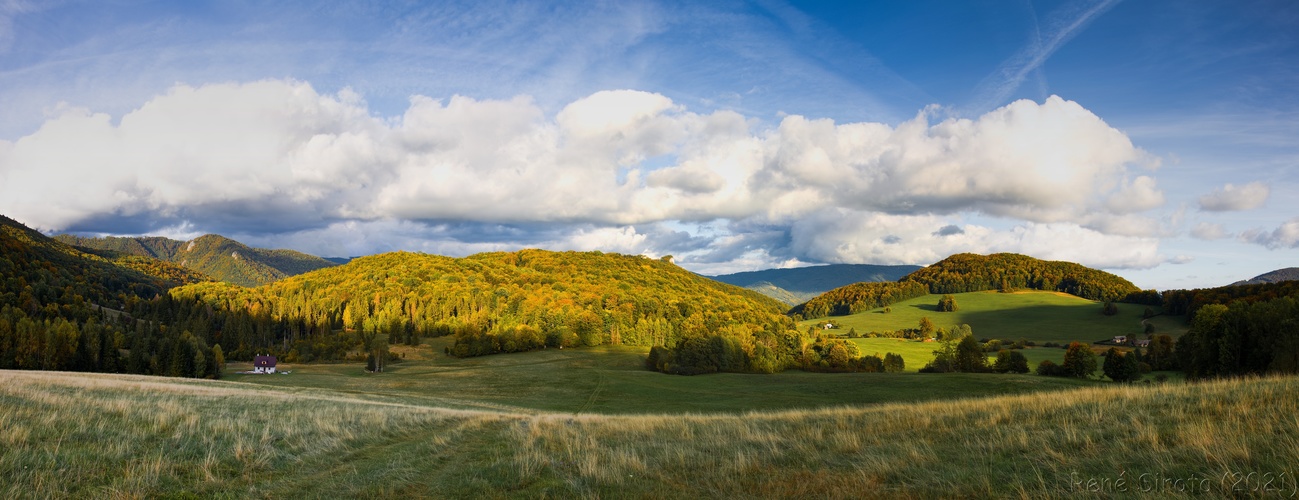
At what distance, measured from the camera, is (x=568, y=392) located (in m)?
76.2

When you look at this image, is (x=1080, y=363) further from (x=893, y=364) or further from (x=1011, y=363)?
(x=893, y=364)

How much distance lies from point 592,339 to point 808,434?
12643 cm

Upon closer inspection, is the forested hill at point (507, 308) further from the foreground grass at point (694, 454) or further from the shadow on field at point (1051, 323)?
the foreground grass at point (694, 454)

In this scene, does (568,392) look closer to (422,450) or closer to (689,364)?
(689,364)

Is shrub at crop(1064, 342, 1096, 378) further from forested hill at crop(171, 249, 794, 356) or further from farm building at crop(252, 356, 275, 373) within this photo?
farm building at crop(252, 356, 275, 373)

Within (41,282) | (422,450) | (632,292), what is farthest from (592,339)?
(41,282)

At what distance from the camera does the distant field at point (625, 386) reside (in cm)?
6128

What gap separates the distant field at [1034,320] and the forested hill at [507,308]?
52.3 m

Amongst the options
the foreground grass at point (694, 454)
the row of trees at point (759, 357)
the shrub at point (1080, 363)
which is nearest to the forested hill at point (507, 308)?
the row of trees at point (759, 357)

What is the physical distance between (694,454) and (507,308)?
521 ft

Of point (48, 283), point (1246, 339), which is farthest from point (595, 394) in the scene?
point (48, 283)

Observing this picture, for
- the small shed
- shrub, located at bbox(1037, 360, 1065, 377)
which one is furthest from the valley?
the small shed

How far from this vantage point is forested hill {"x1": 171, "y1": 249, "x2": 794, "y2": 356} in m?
138

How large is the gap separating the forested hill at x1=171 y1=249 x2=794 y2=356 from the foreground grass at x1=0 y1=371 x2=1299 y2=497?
10855 cm
